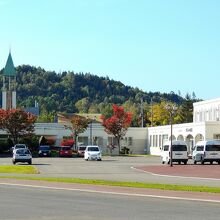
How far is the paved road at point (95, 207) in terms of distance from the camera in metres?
14.6

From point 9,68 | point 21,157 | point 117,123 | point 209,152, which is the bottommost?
point 21,157

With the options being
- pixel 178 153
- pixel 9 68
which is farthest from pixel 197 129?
pixel 9 68

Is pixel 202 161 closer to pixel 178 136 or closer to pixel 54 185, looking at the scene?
pixel 54 185

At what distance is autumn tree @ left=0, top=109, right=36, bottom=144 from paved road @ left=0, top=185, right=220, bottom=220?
58.1 m

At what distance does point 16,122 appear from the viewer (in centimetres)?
7919

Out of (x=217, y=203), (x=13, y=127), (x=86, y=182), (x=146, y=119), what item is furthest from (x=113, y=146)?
(x=217, y=203)

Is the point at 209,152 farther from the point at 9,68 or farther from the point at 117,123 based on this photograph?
the point at 9,68

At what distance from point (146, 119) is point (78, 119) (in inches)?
1969

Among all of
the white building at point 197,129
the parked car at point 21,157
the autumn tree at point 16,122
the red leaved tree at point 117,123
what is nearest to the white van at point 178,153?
the parked car at point 21,157

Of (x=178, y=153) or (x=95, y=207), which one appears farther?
(x=178, y=153)

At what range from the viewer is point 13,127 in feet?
261

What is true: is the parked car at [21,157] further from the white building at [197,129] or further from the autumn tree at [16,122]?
the white building at [197,129]

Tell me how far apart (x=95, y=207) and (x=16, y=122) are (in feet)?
209

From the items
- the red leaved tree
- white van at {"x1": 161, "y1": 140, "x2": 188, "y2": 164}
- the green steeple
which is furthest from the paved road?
the green steeple
